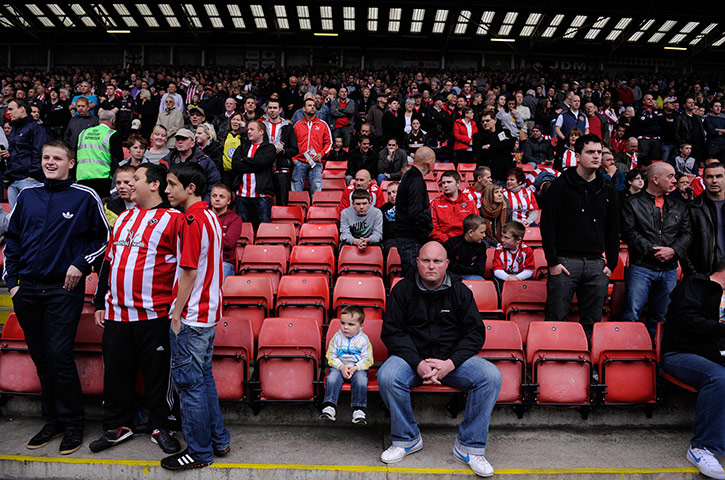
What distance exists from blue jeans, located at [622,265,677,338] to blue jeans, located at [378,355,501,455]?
182 cm

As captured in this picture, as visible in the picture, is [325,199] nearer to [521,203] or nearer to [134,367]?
[521,203]

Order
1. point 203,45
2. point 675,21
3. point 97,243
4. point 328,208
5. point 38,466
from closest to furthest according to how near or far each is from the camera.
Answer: point 38,466 < point 97,243 < point 328,208 < point 675,21 < point 203,45

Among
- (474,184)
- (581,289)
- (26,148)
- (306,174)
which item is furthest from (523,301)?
(26,148)

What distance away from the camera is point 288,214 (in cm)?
676

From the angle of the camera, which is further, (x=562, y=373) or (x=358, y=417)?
(x=562, y=373)

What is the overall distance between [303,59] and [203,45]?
4.95 metres

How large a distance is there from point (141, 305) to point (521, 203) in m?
4.79

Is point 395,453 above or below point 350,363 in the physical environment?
below

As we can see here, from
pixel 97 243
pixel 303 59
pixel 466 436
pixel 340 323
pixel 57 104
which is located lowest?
pixel 466 436

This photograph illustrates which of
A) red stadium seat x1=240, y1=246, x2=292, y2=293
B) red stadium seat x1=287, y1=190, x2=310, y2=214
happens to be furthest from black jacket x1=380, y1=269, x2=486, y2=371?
red stadium seat x1=287, y1=190, x2=310, y2=214

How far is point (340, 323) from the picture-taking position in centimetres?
383

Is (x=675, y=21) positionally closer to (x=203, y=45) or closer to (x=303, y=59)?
(x=303, y=59)

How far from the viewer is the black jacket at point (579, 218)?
4.14 m

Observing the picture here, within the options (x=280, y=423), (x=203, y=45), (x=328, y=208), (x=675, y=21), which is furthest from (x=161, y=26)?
(x=280, y=423)
